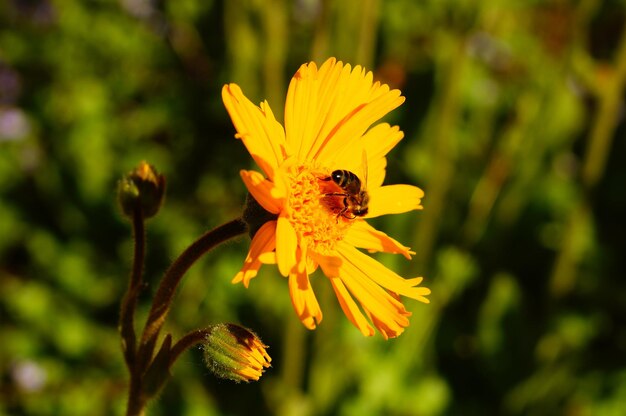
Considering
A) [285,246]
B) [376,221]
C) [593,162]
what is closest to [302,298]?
[285,246]

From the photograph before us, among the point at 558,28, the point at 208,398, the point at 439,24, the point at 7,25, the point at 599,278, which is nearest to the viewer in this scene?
the point at 208,398

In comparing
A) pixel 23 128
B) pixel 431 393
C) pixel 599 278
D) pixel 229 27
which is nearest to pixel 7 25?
pixel 23 128

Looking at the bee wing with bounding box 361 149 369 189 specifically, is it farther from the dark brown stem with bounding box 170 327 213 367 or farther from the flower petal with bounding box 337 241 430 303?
the dark brown stem with bounding box 170 327 213 367

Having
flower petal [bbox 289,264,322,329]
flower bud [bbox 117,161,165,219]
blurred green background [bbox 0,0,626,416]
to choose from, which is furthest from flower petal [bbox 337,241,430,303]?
blurred green background [bbox 0,0,626,416]

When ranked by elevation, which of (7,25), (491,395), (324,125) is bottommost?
(491,395)

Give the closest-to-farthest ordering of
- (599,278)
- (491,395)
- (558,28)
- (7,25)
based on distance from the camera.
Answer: (491,395), (599,278), (7,25), (558,28)

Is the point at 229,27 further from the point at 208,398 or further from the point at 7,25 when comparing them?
the point at 208,398

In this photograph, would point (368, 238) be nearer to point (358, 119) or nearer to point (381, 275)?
point (381, 275)
